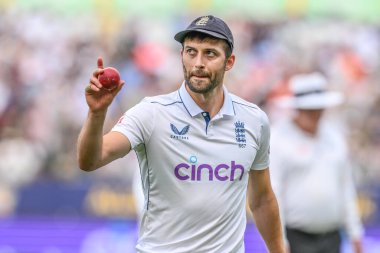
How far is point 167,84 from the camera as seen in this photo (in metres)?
14.4

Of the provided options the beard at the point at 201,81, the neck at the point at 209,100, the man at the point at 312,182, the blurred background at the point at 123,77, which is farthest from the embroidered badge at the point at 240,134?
the blurred background at the point at 123,77

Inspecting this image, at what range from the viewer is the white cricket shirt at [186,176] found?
516cm

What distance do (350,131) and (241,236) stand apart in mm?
8724

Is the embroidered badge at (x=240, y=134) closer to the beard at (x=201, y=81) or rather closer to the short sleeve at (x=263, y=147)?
the short sleeve at (x=263, y=147)

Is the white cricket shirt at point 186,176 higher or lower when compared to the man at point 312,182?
lower

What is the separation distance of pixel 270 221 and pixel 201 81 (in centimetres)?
99

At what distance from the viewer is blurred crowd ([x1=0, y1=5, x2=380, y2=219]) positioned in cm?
1344

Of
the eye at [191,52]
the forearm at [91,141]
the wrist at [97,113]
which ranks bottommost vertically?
the forearm at [91,141]

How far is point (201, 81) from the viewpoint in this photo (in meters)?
5.15

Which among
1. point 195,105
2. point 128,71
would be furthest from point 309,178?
point 128,71

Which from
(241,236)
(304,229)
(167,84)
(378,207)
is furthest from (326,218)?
(167,84)

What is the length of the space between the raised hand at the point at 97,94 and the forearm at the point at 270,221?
4.68 feet

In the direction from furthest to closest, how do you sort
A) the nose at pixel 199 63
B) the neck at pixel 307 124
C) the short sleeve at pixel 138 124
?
1. the neck at pixel 307 124
2. the nose at pixel 199 63
3. the short sleeve at pixel 138 124

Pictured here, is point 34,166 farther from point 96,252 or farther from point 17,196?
point 96,252
